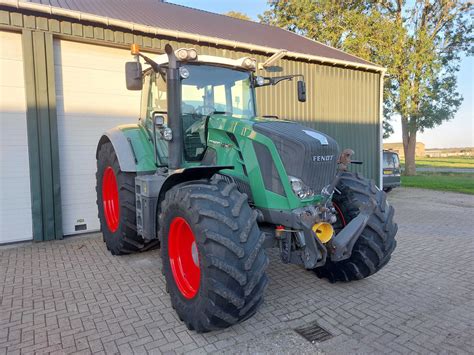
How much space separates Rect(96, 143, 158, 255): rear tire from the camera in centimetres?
462

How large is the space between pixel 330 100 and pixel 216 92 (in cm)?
626

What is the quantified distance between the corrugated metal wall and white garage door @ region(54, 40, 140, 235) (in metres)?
0.39

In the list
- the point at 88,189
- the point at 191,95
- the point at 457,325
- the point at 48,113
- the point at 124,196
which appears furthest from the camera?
the point at 88,189

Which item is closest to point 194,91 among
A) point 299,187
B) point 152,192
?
point 152,192

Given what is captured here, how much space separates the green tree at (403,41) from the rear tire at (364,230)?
12449 millimetres

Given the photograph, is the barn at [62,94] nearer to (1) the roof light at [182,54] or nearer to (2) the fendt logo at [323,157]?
(1) the roof light at [182,54]

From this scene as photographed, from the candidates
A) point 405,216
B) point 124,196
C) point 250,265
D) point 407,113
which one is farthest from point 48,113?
point 407,113

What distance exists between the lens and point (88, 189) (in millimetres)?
6480

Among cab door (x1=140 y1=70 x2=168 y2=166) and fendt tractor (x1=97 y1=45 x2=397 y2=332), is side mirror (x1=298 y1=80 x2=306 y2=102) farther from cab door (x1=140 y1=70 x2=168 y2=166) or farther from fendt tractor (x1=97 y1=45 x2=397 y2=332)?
cab door (x1=140 y1=70 x2=168 y2=166)

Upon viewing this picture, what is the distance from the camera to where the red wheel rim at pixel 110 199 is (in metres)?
5.31

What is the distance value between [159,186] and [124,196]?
863 mm

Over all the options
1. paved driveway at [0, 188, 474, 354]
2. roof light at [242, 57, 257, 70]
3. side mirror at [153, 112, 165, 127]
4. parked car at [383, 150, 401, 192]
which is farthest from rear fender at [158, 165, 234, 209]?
parked car at [383, 150, 401, 192]

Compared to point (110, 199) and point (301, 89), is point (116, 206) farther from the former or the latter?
point (301, 89)

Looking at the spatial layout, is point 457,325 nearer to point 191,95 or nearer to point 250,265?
point 250,265
